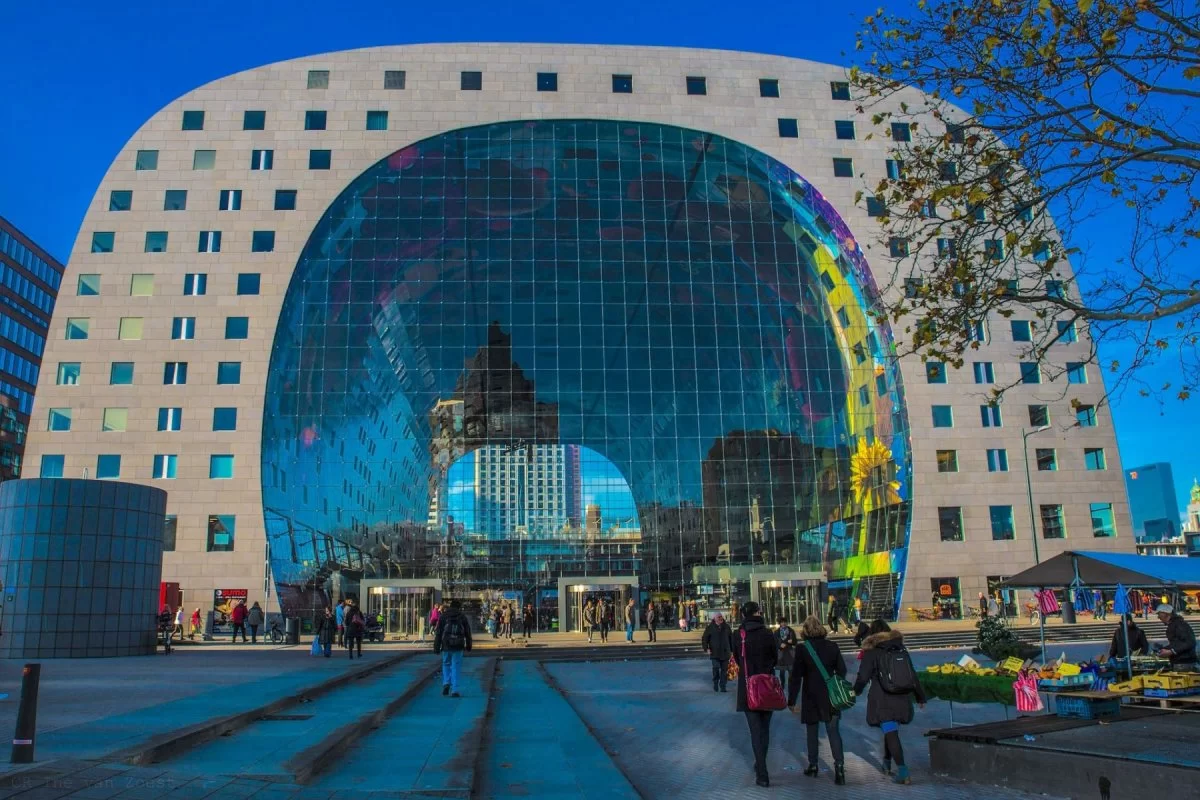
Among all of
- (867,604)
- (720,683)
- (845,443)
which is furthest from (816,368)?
(720,683)

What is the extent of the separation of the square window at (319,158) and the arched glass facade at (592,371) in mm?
2183

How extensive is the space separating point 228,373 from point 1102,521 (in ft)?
156

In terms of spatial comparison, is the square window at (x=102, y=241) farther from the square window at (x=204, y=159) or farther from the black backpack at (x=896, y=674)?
the black backpack at (x=896, y=674)

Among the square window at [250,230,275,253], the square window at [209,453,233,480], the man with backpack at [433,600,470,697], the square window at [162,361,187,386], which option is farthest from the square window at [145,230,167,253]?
the man with backpack at [433,600,470,697]

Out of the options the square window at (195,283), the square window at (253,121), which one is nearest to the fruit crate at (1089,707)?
the square window at (195,283)

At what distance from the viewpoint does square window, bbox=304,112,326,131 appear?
5044 cm

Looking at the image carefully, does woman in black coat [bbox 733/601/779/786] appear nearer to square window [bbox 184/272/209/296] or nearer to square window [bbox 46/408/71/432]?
square window [bbox 184/272/209/296]

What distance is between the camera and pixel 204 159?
164 feet

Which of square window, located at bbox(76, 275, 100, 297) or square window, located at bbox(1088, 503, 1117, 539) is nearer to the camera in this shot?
square window, located at bbox(76, 275, 100, 297)

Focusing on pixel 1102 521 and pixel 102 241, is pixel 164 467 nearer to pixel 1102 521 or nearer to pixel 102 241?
pixel 102 241

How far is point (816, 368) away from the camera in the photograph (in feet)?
167

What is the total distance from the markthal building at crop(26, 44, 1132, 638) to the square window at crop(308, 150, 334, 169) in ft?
0.28

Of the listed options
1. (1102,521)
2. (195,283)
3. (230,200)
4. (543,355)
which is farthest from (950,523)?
(230,200)

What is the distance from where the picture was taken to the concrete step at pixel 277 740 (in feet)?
25.7
